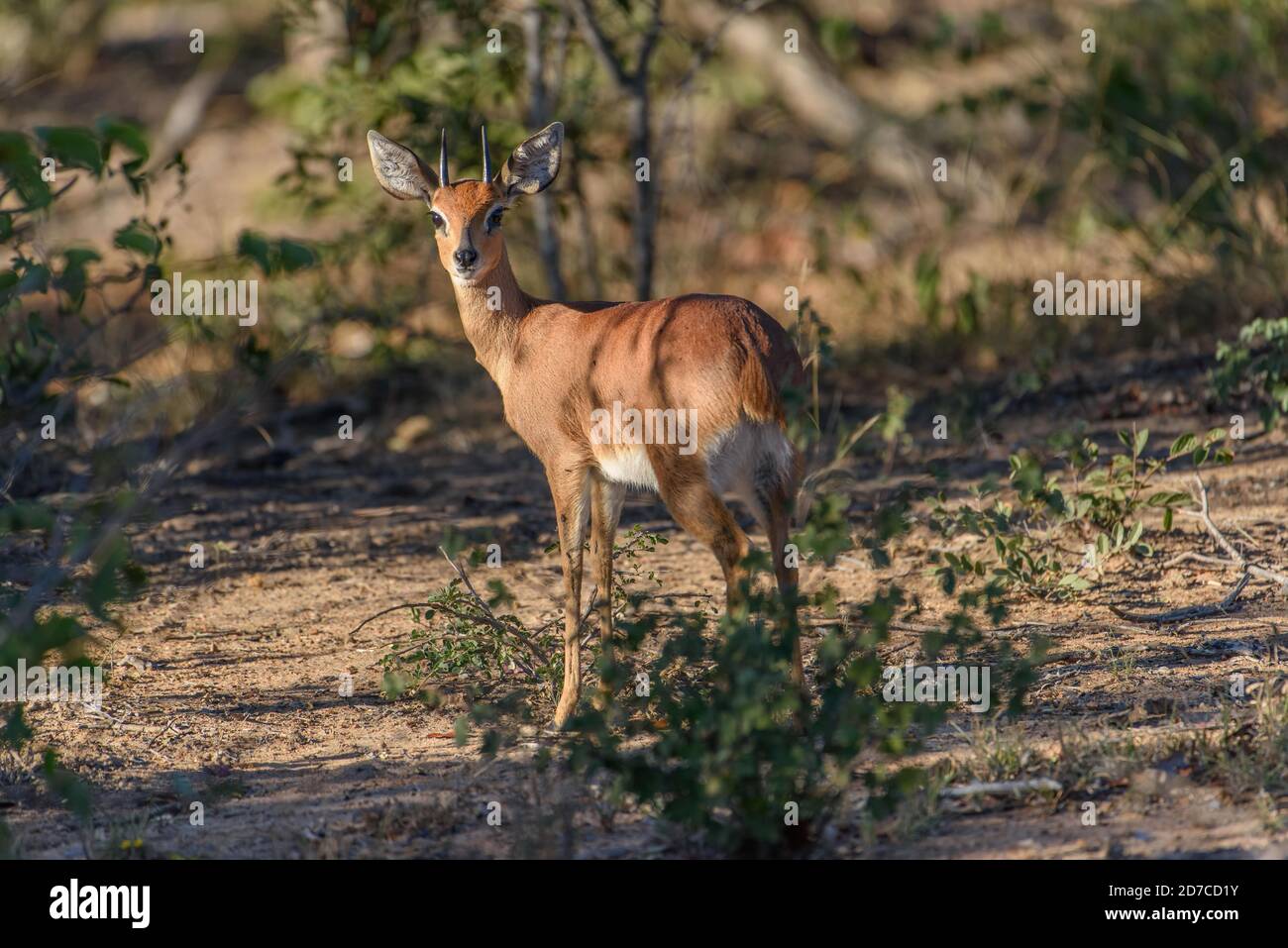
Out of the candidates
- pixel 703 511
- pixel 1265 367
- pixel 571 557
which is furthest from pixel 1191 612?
pixel 571 557

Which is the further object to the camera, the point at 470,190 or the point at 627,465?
the point at 470,190

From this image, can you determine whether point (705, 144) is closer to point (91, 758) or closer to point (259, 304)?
point (259, 304)

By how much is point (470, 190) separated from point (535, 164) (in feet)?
1.16

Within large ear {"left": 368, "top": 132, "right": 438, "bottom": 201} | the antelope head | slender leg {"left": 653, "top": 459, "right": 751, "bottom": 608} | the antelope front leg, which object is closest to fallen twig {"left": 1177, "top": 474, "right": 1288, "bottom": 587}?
slender leg {"left": 653, "top": 459, "right": 751, "bottom": 608}

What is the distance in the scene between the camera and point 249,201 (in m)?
14.6

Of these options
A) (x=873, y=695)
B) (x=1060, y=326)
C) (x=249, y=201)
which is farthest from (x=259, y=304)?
(x=873, y=695)

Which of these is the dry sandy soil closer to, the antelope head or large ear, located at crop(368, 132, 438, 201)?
the antelope head

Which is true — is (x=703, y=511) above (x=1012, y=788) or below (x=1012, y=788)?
above

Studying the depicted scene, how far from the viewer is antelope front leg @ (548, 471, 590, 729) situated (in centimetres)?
570

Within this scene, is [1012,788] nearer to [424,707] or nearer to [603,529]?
[603,529]

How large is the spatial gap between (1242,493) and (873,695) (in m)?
3.52

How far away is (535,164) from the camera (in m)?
6.26

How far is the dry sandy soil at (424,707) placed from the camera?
15.5 ft

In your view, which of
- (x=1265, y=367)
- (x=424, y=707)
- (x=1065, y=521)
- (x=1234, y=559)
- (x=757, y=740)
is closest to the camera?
(x=757, y=740)
